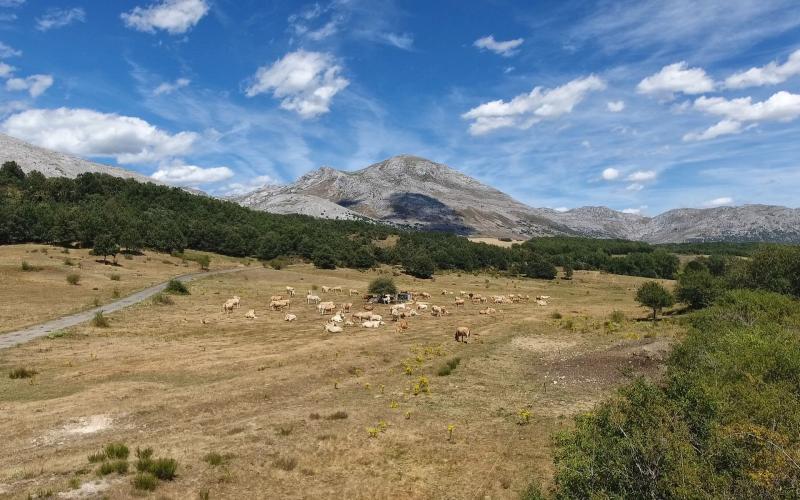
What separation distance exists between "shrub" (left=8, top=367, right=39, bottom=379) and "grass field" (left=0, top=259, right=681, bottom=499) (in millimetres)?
541

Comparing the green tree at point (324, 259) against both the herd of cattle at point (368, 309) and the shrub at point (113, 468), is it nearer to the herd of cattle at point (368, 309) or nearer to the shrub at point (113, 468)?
the herd of cattle at point (368, 309)

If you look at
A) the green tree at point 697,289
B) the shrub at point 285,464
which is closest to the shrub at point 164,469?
the shrub at point 285,464

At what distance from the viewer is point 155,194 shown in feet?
563

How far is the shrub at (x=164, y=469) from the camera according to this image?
16.3 m

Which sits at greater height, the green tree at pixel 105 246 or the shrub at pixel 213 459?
the green tree at pixel 105 246

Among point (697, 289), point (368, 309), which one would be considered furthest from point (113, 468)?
point (697, 289)

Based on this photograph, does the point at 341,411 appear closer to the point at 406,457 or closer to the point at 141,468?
the point at 406,457

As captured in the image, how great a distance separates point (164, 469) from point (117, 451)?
306 cm

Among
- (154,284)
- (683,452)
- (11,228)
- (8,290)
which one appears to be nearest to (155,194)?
(11,228)

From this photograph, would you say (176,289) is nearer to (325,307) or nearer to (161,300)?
(161,300)

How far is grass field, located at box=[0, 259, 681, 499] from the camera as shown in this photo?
56.1 ft

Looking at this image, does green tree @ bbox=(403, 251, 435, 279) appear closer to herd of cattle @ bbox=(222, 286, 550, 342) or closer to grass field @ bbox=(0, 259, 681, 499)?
herd of cattle @ bbox=(222, 286, 550, 342)

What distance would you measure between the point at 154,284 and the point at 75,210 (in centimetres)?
5795

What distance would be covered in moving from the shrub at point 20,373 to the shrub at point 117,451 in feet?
52.9
